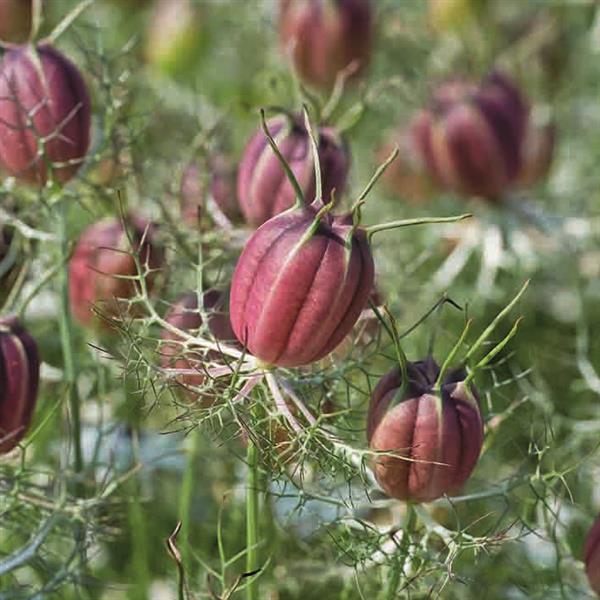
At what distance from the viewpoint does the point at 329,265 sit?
73 centimetres

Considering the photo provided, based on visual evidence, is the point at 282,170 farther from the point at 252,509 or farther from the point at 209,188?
the point at 252,509

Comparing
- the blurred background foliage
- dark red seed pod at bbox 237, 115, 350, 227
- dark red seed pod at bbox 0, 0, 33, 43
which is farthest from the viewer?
dark red seed pod at bbox 0, 0, 33, 43

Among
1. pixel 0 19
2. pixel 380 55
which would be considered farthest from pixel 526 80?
pixel 0 19

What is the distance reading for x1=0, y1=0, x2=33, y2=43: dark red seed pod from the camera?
1607mm

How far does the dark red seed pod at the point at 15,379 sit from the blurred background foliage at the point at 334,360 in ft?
0.08

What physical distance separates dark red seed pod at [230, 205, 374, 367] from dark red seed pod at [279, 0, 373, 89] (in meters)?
0.89

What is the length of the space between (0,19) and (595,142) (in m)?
1.14

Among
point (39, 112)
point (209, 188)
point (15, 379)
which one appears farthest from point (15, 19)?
point (15, 379)

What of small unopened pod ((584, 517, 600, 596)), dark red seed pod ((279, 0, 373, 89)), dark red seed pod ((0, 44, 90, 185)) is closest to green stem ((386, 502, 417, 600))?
small unopened pod ((584, 517, 600, 596))

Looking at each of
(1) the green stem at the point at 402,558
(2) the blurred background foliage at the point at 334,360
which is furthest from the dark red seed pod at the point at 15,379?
(1) the green stem at the point at 402,558

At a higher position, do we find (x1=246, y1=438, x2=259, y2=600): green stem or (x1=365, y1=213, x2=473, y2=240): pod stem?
(x1=365, y1=213, x2=473, y2=240): pod stem

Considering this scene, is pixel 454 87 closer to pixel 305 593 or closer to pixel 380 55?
pixel 380 55

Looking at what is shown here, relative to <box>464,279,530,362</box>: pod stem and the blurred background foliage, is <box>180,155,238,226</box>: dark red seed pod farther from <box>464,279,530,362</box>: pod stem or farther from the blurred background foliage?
<box>464,279,530,362</box>: pod stem

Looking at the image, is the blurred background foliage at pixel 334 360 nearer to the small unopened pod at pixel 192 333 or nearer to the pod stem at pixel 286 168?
the small unopened pod at pixel 192 333
